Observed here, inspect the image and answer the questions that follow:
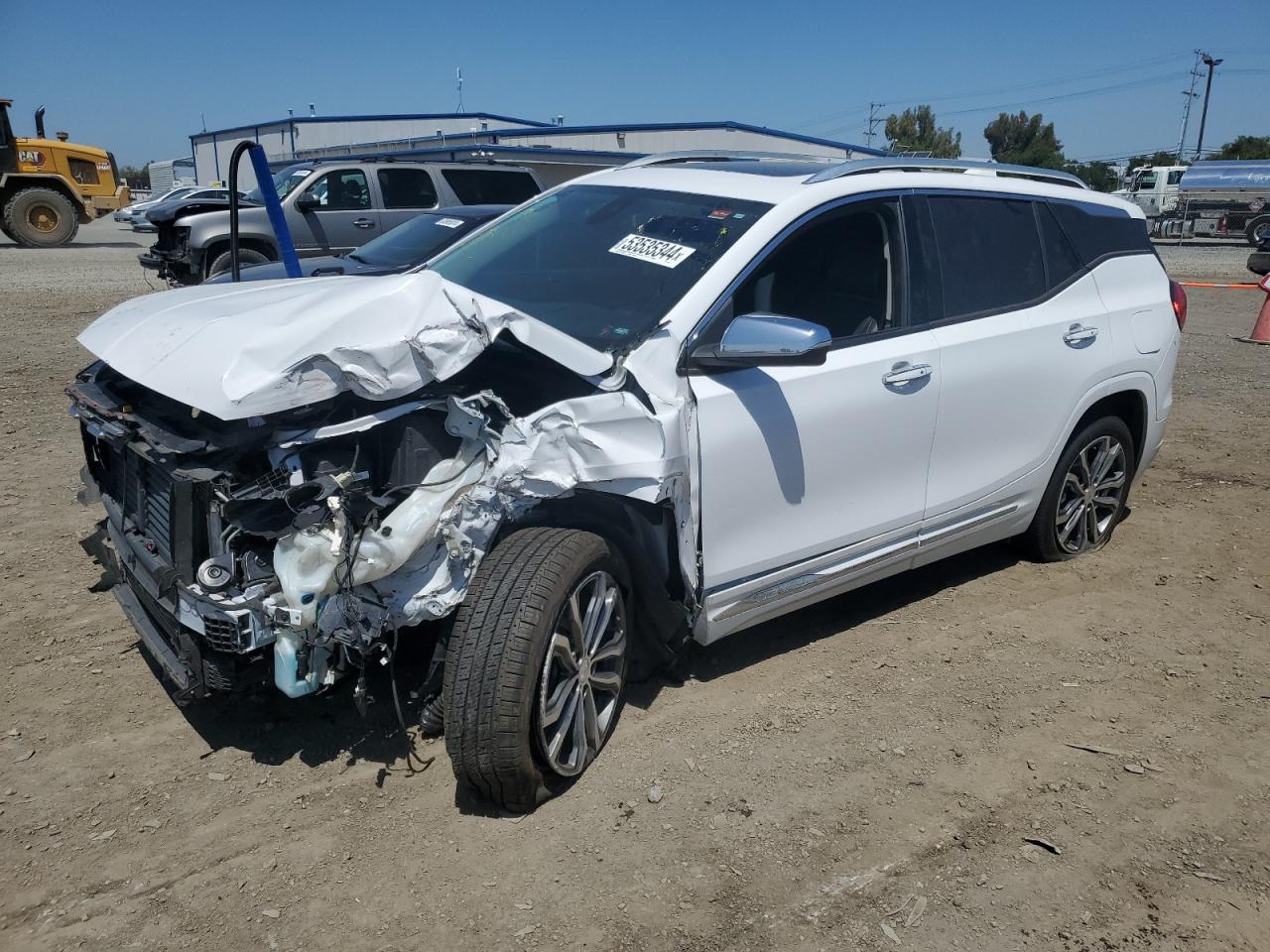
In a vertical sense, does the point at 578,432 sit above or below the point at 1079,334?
below

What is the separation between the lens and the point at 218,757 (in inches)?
129

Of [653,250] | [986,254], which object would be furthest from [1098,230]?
[653,250]

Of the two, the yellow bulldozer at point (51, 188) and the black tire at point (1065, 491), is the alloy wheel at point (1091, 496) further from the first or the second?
the yellow bulldozer at point (51, 188)

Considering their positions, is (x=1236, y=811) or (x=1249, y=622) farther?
(x=1249, y=622)

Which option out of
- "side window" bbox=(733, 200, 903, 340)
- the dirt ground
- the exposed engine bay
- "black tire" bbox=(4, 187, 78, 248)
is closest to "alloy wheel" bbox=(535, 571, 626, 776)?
the dirt ground

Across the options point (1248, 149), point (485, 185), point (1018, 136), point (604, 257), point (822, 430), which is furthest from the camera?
point (1018, 136)

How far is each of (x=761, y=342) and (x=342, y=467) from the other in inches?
52.5

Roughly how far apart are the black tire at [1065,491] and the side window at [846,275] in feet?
4.81

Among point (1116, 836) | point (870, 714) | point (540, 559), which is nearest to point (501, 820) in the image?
point (540, 559)

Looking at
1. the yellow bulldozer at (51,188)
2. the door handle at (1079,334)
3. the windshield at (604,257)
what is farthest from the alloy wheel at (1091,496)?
the yellow bulldozer at (51,188)

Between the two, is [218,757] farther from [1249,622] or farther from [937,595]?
[1249,622]

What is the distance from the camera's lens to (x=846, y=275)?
12.8ft

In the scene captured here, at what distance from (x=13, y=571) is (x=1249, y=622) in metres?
5.66

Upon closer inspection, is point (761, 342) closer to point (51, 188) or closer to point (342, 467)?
point (342, 467)
